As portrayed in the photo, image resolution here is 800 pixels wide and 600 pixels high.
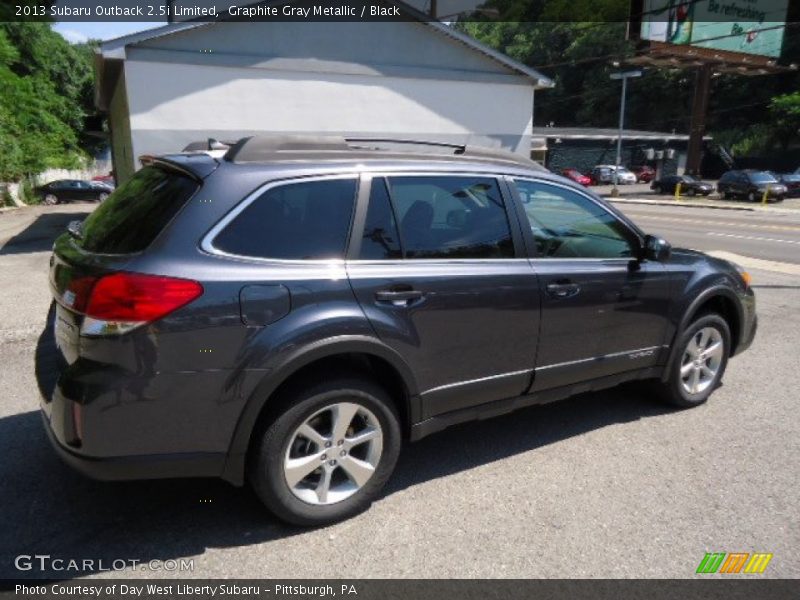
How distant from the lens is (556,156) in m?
56.2

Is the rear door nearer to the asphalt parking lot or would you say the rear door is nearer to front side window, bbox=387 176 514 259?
front side window, bbox=387 176 514 259

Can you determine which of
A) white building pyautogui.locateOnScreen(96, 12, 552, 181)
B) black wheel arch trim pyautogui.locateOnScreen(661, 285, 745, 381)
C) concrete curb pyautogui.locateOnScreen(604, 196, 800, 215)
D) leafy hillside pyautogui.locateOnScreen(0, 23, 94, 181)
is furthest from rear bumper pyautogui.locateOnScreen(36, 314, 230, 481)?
leafy hillside pyautogui.locateOnScreen(0, 23, 94, 181)

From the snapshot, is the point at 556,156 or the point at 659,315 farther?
the point at 556,156

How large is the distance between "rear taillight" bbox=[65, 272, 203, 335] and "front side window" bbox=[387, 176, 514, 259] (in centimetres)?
113

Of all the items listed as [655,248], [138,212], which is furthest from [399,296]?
[655,248]

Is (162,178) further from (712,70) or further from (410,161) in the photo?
(712,70)

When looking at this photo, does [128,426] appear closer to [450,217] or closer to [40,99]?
[450,217]

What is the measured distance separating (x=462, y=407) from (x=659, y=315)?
62.6 inches

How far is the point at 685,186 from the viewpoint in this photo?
3684 centimetres

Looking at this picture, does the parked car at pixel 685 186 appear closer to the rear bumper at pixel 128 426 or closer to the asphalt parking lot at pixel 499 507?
the asphalt parking lot at pixel 499 507

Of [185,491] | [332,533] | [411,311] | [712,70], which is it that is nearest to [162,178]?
[411,311]

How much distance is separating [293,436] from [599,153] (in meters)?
58.8

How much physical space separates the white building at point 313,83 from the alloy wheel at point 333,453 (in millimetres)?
9021

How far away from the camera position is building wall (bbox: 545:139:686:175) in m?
55.8
